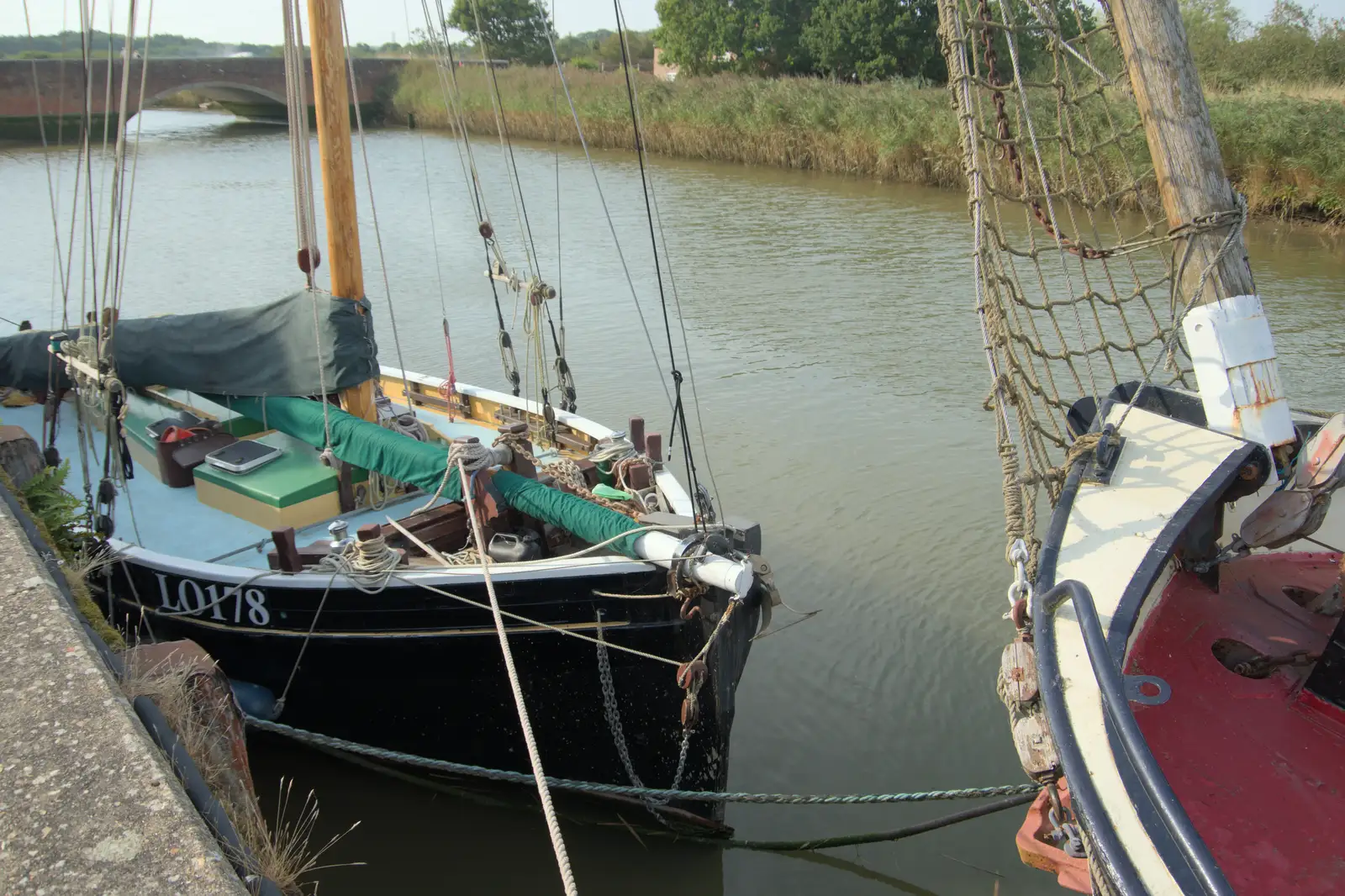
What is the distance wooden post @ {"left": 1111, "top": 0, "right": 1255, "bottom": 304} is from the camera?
12.2 ft

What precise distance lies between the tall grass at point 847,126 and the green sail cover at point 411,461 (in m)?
5.97

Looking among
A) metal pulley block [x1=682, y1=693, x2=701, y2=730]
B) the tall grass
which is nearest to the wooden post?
metal pulley block [x1=682, y1=693, x2=701, y2=730]

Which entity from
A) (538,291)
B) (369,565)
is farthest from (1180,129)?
(538,291)

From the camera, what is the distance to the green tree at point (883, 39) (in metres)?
33.6

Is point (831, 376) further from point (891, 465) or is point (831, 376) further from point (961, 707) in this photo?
point (961, 707)

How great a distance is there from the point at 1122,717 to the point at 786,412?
819 centimetres

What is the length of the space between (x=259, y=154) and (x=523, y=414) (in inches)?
1212

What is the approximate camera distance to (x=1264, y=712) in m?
3.54

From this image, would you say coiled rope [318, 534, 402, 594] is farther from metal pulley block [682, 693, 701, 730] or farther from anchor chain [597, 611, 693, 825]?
metal pulley block [682, 693, 701, 730]

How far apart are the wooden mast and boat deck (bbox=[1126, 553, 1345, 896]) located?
4.86 meters

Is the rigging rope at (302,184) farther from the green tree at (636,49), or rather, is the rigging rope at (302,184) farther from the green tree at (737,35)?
the green tree at (636,49)

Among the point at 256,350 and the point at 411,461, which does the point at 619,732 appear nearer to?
the point at 411,461

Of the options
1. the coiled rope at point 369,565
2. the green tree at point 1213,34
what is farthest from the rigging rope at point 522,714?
the green tree at point 1213,34

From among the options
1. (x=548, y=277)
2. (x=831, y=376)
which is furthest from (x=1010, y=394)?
(x=548, y=277)
